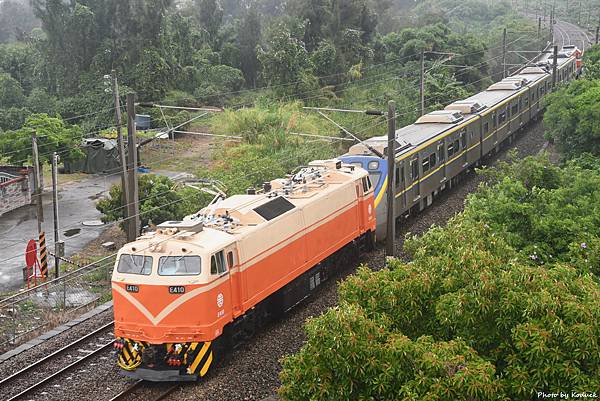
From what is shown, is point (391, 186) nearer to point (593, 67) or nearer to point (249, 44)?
point (593, 67)

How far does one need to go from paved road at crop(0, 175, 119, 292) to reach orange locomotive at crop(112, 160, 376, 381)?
10.5 m

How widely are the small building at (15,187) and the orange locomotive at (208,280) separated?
18.2 meters

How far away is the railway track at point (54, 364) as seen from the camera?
1570cm

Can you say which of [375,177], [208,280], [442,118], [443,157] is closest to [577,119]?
[443,157]

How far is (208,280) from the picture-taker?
15.0 m

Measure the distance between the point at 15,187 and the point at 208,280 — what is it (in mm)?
22631

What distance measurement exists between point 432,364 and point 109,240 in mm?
23776

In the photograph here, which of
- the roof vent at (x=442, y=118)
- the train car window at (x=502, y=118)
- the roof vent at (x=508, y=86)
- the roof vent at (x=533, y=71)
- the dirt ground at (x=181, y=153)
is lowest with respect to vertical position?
the dirt ground at (x=181, y=153)

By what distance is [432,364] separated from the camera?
8266mm

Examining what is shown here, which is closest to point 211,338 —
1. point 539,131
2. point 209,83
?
point 539,131

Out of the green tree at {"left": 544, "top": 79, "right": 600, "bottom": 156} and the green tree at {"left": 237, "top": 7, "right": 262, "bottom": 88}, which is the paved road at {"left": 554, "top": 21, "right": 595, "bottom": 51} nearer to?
the green tree at {"left": 237, "top": 7, "right": 262, "bottom": 88}

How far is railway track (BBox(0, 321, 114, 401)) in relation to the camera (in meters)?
15.7

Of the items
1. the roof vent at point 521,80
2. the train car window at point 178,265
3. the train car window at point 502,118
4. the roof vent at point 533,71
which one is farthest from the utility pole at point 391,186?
the roof vent at point 533,71

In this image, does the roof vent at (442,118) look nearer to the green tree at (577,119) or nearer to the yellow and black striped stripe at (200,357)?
the green tree at (577,119)
